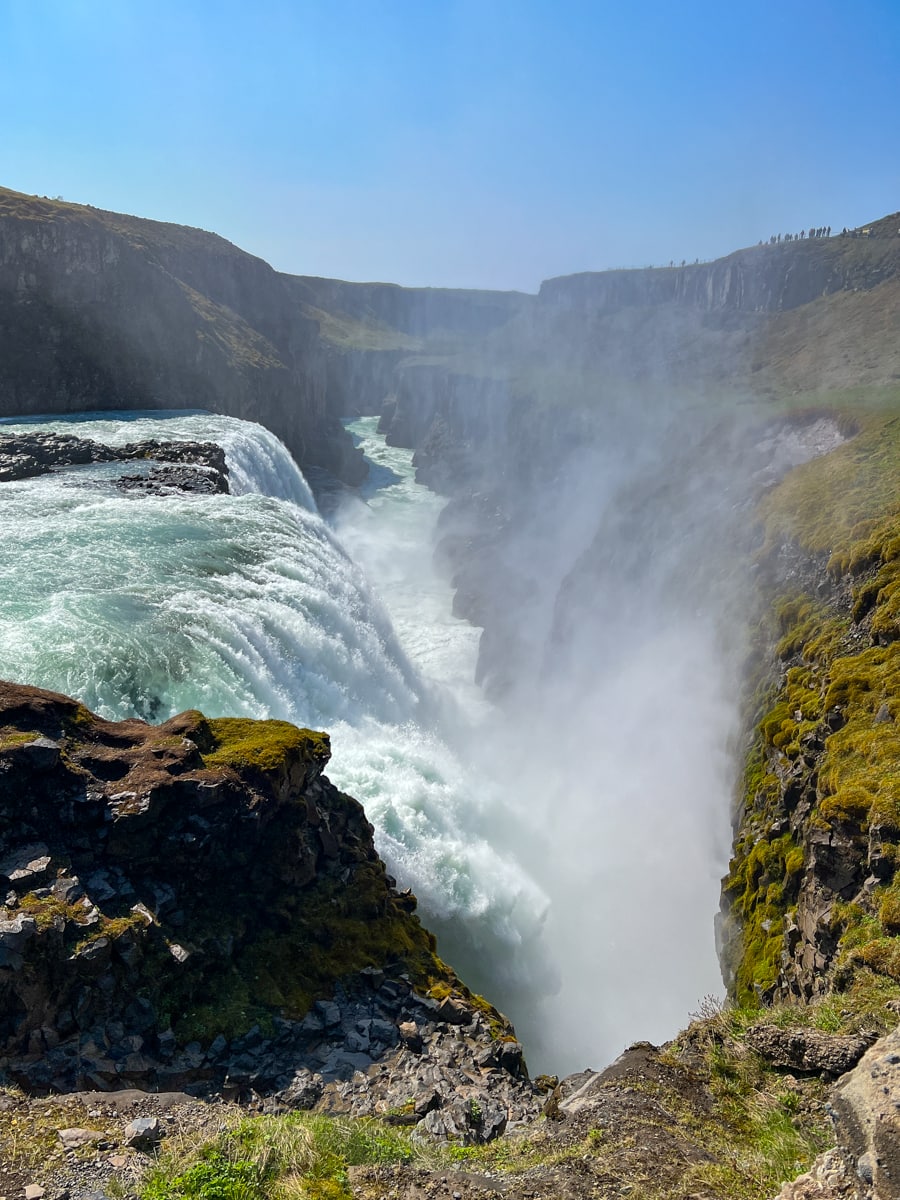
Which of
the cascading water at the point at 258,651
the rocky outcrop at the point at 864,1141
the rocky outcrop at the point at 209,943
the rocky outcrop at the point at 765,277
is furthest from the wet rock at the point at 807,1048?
the rocky outcrop at the point at 765,277

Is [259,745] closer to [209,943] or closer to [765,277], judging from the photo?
[209,943]

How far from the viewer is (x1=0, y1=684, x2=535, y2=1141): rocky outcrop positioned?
998cm

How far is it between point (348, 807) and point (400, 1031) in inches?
201

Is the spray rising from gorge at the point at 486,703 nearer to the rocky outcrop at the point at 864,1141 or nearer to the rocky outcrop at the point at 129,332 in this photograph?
the rocky outcrop at the point at 864,1141

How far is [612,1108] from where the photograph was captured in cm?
818

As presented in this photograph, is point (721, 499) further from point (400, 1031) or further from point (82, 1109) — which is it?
point (82, 1109)

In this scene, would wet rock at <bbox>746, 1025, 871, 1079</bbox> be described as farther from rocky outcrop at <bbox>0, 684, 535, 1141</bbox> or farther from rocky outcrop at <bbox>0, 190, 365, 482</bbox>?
rocky outcrop at <bbox>0, 190, 365, 482</bbox>

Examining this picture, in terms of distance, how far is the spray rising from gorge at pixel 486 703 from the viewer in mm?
20984

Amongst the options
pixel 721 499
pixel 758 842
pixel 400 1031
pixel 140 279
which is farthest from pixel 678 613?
pixel 140 279

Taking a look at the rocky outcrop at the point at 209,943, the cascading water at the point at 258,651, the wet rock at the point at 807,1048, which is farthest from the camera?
the cascading water at the point at 258,651

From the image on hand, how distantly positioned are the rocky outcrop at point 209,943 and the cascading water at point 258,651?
543 centimetres

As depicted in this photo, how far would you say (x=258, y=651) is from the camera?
2233 cm

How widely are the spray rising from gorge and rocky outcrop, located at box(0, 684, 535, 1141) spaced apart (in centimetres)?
548

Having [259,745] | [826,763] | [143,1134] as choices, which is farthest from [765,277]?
[143,1134]
